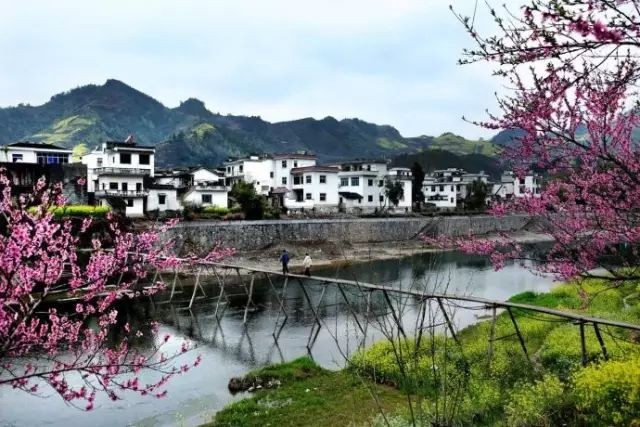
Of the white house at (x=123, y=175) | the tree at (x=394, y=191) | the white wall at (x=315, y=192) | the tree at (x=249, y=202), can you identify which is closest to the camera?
the white house at (x=123, y=175)

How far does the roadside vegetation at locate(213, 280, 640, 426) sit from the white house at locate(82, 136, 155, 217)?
37.6m

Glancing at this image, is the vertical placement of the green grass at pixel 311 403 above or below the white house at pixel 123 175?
below

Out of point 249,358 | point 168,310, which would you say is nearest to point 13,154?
point 168,310

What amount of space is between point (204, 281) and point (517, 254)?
92.2 ft

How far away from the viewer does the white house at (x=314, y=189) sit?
222 ft

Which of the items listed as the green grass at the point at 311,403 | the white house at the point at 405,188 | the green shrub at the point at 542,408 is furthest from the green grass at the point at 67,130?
the green shrub at the point at 542,408

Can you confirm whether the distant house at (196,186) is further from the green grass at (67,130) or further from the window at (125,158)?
the green grass at (67,130)

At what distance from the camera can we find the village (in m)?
49.3

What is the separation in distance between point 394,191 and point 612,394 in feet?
218

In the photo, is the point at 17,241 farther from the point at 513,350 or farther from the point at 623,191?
the point at 513,350

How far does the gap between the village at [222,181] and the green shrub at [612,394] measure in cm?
3264

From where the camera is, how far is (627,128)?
993 cm

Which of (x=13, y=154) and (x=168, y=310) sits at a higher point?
(x=13, y=154)

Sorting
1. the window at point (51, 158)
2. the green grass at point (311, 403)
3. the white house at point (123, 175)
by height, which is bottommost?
the green grass at point (311, 403)
